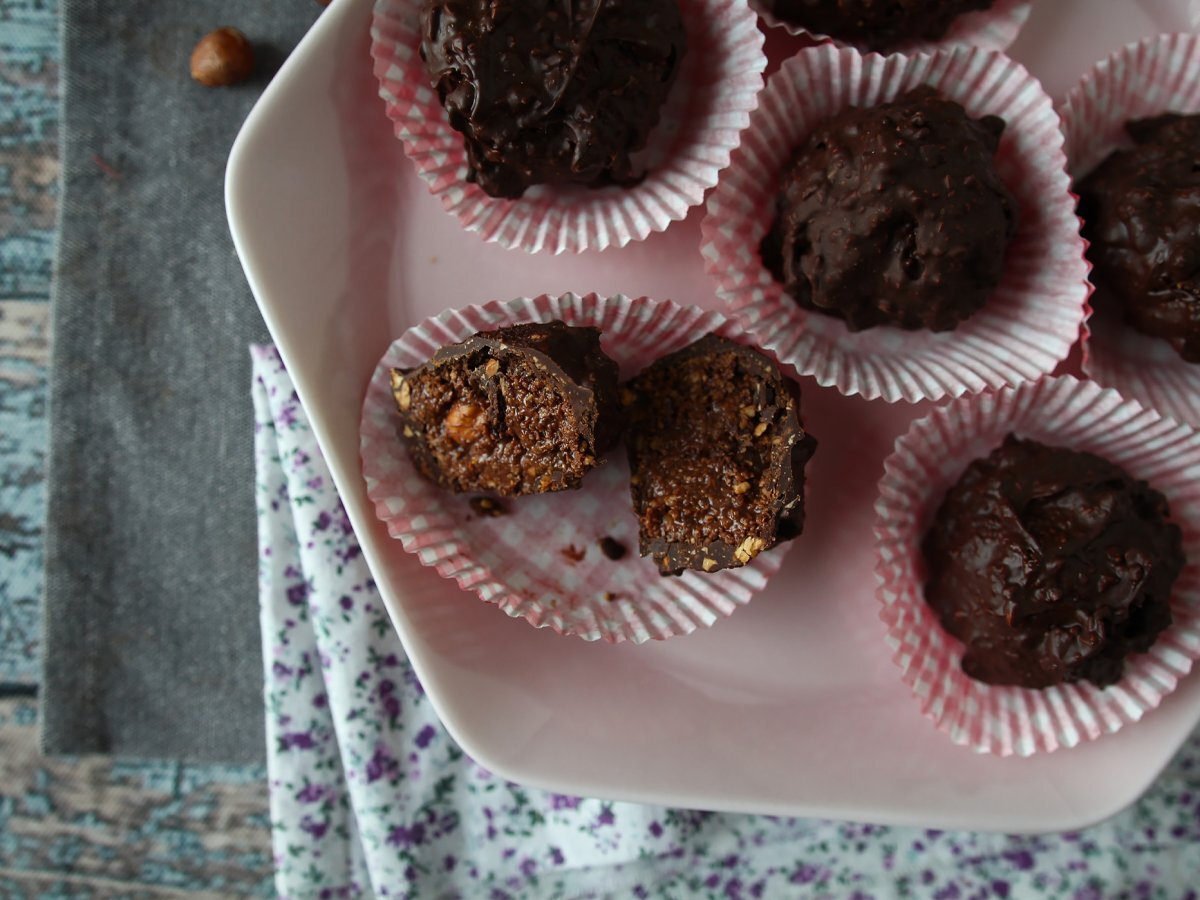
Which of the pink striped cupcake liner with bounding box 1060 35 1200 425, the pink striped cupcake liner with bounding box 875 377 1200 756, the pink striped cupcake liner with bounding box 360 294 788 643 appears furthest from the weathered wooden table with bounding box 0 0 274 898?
the pink striped cupcake liner with bounding box 1060 35 1200 425

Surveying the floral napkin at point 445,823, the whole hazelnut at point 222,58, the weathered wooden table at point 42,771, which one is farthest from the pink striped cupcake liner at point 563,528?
the weathered wooden table at point 42,771

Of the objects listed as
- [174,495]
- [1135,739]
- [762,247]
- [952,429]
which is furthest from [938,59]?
[174,495]

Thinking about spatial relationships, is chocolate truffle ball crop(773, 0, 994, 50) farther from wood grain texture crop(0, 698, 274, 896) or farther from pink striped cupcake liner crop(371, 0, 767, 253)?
wood grain texture crop(0, 698, 274, 896)

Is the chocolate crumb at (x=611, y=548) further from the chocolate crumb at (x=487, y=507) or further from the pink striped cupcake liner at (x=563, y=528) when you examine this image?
the chocolate crumb at (x=487, y=507)

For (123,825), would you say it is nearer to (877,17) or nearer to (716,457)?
(716,457)

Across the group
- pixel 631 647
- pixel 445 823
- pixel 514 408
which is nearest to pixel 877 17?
pixel 514 408

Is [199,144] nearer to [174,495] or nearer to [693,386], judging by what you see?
[174,495]
